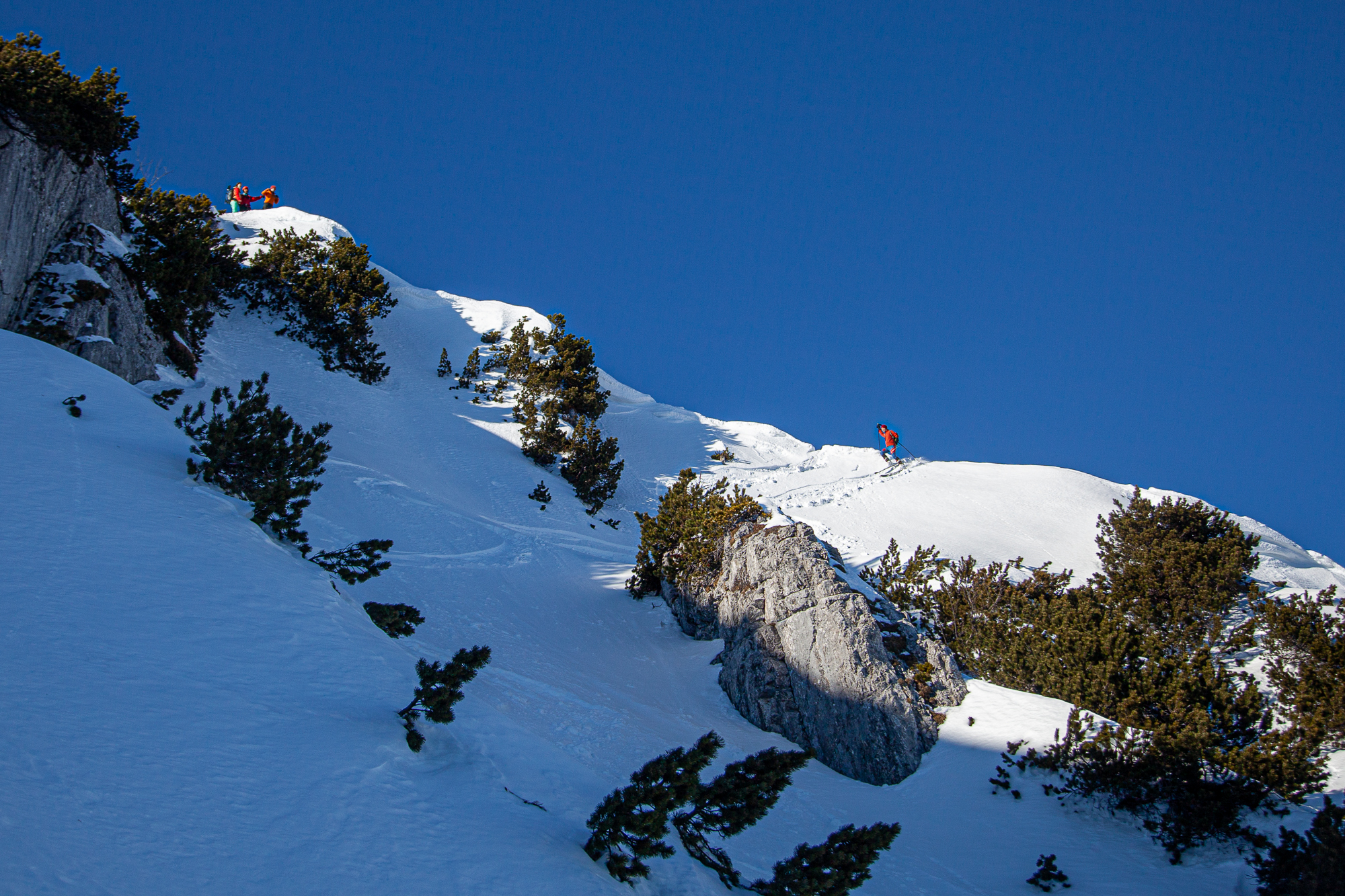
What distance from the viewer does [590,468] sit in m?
24.8

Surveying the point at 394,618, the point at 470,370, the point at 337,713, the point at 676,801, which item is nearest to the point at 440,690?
the point at 337,713

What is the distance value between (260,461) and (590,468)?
1638 centimetres

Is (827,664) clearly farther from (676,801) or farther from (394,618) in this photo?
(676,801)

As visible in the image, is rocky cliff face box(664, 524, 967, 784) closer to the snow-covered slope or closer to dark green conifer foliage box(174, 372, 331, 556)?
the snow-covered slope

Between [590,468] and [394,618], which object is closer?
[394,618]

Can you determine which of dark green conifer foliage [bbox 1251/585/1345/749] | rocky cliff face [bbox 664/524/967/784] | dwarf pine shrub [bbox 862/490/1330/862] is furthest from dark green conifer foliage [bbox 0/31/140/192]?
dark green conifer foliage [bbox 1251/585/1345/749]

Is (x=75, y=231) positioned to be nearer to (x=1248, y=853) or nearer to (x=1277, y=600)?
(x=1248, y=853)

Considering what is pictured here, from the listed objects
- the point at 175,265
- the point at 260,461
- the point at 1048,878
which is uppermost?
the point at 175,265

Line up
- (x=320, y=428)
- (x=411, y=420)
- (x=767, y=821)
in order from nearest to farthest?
1. (x=767, y=821)
2. (x=320, y=428)
3. (x=411, y=420)

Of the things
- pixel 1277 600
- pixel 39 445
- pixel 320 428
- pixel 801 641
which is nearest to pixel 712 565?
pixel 801 641

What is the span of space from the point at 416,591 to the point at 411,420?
1369 cm

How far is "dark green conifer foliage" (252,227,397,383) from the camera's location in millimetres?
25578

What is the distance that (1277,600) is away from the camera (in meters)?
15.1

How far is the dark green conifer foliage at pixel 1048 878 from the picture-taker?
7.81 m
